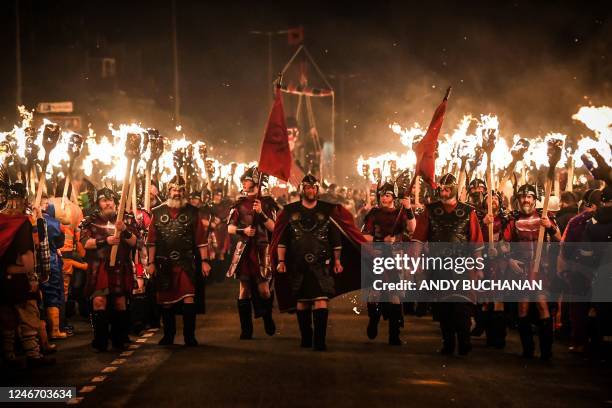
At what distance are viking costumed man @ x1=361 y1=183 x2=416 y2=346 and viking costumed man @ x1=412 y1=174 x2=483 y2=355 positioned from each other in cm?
118

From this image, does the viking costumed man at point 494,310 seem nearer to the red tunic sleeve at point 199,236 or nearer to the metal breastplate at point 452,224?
the metal breastplate at point 452,224

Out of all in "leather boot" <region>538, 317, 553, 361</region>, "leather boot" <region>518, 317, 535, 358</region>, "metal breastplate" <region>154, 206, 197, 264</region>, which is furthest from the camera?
"metal breastplate" <region>154, 206, 197, 264</region>

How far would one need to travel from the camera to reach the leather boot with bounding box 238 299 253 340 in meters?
14.0

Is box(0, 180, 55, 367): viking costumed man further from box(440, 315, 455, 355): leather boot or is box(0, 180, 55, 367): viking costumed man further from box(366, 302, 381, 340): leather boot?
box(440, 315, 455, 355): leather boot

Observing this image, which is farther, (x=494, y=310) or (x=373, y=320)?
(x=373, y=320)

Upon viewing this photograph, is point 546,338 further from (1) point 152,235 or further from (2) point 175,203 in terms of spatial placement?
(1) point 152,235

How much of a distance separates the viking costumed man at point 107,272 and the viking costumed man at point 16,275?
1464 millimetres

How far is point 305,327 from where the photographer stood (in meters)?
13.1

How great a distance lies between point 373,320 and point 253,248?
2.10 meters

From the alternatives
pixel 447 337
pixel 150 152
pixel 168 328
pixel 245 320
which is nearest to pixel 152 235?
pixel 168 328

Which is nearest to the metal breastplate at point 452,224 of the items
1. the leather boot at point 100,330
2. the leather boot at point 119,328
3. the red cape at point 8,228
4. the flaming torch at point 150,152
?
the leather boot at point 119,328

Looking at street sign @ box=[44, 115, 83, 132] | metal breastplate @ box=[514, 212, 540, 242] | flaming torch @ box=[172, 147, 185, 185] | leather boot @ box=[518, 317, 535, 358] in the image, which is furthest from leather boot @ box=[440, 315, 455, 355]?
street sign @ box=[44, 115, 83, 132]

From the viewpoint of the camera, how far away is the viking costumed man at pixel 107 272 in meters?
12.9

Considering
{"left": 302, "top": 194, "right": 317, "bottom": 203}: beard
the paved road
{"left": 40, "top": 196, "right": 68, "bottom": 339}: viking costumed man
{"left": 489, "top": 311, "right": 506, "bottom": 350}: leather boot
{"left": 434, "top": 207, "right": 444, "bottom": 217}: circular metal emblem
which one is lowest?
the paved road
